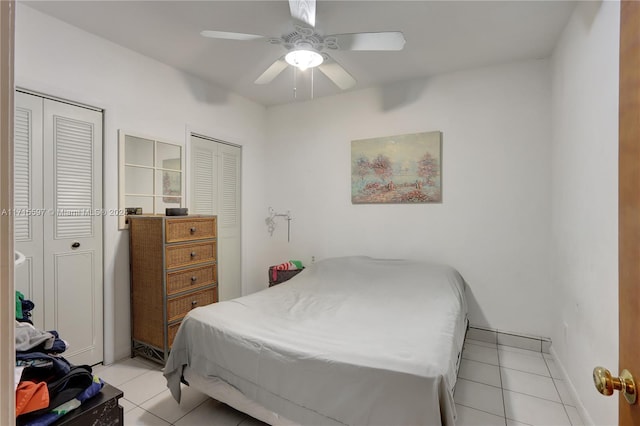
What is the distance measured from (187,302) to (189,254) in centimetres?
41

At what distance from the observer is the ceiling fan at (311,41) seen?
5.88 feet

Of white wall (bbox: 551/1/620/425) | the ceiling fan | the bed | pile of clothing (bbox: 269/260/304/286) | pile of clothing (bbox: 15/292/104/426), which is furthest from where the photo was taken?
pile of clothing (bbox: 269/260/304/286)

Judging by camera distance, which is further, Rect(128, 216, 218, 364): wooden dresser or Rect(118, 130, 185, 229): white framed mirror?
Rect(118, 130, 185, 229): white framed mirror

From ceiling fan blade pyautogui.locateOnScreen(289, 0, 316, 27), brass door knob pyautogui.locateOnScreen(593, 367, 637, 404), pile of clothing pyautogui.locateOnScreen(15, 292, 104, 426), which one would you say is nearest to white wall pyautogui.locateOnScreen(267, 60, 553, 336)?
ceiling fan blade pyautogui.locateOnScreen(289, 0, 316, 27)

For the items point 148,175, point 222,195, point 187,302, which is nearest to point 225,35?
point 148,175

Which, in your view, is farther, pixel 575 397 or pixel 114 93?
pixel 114 93

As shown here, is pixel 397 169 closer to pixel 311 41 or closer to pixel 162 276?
pixel 311 41

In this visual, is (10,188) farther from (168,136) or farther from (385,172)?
(385,172)

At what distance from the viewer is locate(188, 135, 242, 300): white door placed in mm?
3282

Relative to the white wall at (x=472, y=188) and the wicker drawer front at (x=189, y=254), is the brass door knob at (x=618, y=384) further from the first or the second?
the wicker drawer front at (x=189, y=254)

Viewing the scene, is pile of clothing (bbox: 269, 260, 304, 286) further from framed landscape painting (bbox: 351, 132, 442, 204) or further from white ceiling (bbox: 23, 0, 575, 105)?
white ceiling (bbox: 23, 0, 575, 105)

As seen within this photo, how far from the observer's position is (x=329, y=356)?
1.45 metres

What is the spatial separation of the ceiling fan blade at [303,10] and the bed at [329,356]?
5.90ft

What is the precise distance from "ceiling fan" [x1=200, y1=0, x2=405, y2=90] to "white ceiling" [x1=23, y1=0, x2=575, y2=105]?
21 cm
